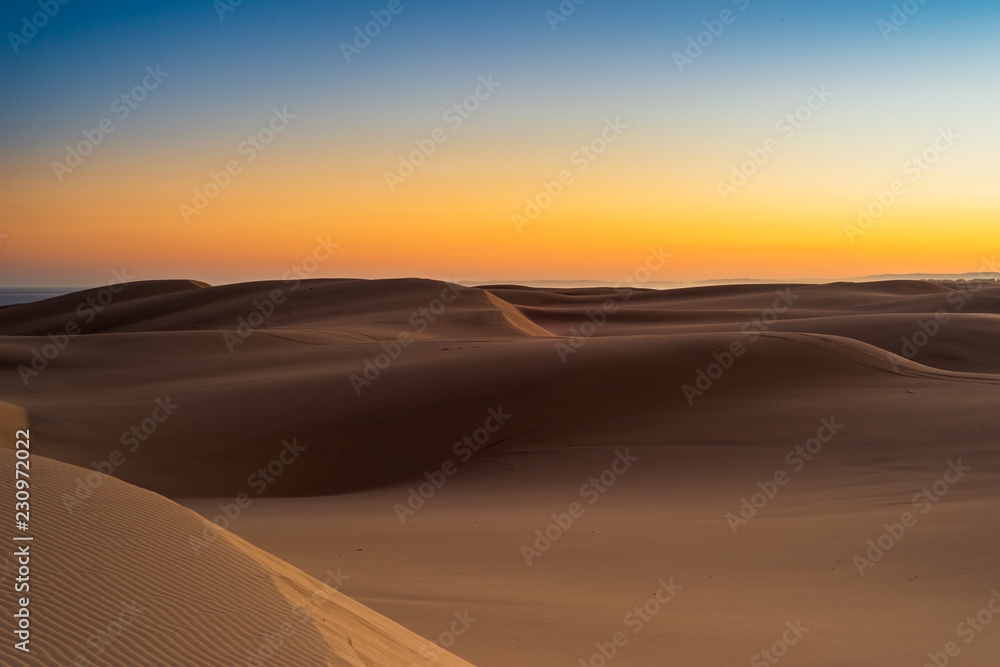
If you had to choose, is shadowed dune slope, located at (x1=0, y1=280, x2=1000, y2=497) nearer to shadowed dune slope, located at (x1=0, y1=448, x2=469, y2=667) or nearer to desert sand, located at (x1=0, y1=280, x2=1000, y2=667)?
desert sand, located at (x1=0, y1=280, x2=1000, y2=667)

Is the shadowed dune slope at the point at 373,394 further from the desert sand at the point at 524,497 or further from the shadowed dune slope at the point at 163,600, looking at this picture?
the shadowed dune slope at the point at 163,600

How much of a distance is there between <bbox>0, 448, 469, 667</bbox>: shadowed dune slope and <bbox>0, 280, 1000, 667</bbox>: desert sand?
0.06 ft

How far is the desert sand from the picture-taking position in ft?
13.7

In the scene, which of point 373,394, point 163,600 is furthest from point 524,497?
point 163,600

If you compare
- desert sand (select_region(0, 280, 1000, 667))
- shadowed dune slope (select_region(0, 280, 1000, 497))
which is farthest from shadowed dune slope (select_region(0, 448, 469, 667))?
shadowed dune slope (select_region(0, 280, 1000, 497))

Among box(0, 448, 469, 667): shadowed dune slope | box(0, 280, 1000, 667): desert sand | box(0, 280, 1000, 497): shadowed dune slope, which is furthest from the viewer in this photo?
box(0, 280, 1000, 497): shadowed dune slope

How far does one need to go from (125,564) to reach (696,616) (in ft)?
11.7

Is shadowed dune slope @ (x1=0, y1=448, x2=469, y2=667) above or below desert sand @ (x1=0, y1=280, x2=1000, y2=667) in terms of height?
below

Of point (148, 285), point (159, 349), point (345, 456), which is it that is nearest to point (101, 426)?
point (345, 456)

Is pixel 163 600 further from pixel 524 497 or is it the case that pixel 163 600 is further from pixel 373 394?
pixel 373 394

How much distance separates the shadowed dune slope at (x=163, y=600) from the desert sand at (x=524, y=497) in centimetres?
2

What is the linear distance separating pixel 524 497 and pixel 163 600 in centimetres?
616

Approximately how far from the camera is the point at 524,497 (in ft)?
30.4

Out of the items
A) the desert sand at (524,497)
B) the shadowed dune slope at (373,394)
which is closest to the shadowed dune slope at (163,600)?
the desert sand at (524,497)
